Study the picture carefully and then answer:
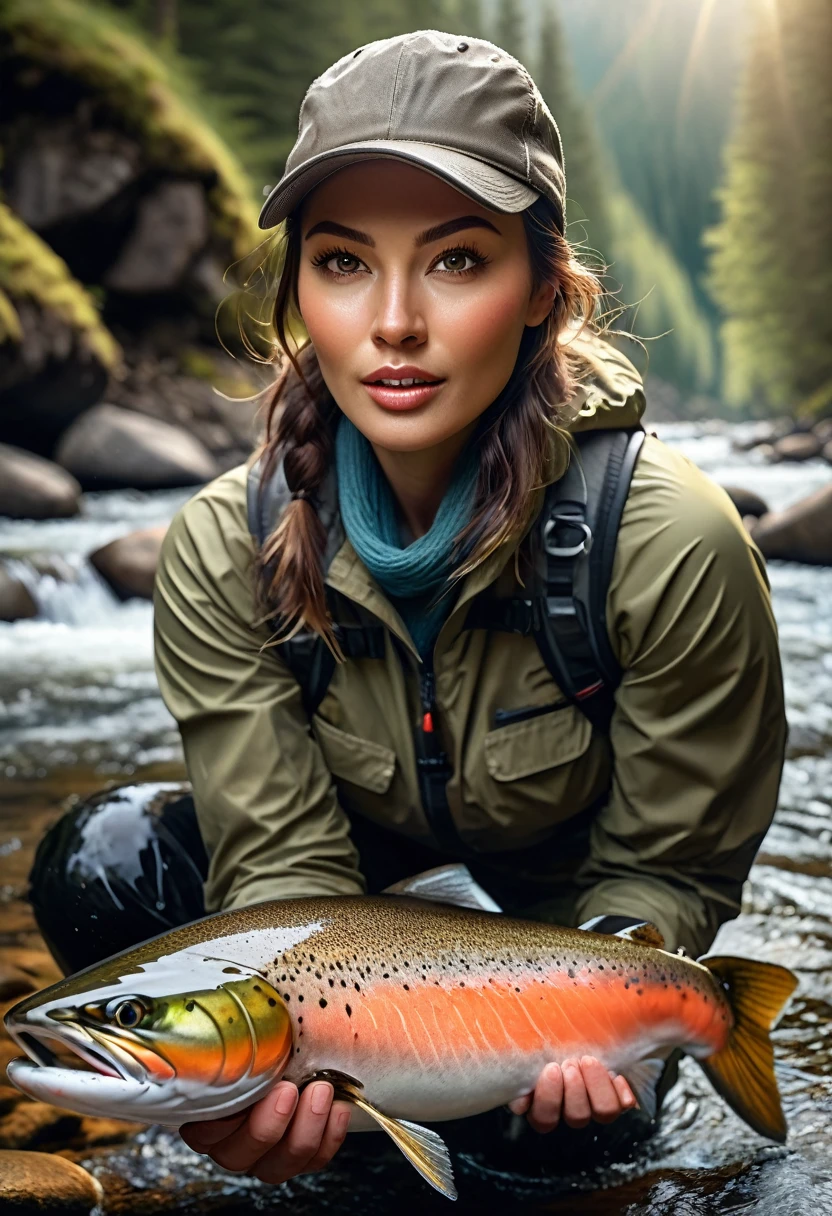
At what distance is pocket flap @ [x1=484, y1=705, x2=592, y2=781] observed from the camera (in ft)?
7.79

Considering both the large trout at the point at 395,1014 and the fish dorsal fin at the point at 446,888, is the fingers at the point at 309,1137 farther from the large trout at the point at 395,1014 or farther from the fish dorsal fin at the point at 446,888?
the fish dorsal fin at the point at 446,888

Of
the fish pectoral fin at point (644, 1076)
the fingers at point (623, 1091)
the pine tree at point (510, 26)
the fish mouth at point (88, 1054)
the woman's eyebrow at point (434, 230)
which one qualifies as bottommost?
the fish pectoral fin at point (644, 1076)

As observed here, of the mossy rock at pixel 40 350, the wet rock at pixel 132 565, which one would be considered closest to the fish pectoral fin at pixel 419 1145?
the wet rock at pixel 132 565

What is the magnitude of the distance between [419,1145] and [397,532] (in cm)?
113

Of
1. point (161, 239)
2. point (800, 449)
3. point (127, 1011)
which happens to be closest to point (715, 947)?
point (127, 1011)

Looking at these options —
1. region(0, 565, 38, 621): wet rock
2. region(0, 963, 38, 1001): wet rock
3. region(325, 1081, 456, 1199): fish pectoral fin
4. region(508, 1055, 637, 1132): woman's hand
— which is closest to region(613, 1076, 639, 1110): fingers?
region(508, 1055, 637, 1132): woman's hand

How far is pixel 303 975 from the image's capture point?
1.79 m

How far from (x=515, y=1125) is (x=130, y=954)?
111cm

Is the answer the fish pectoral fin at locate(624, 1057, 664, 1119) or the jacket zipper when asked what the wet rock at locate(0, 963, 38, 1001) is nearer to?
the jacket zipper

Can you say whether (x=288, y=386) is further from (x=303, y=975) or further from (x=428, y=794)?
(x=303, y=975)

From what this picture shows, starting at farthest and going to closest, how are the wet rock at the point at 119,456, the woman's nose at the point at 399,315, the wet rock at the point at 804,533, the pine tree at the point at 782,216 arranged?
the pine tree at the point at 782,216, the wet rock at the point at 119,456, the wet rock at the point at 804,533, the woman's nose at the point at 399,315

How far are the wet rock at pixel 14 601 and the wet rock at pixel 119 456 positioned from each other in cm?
482

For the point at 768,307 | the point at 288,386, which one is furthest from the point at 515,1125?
the point at 768,307

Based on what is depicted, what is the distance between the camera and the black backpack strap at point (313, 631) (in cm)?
242
